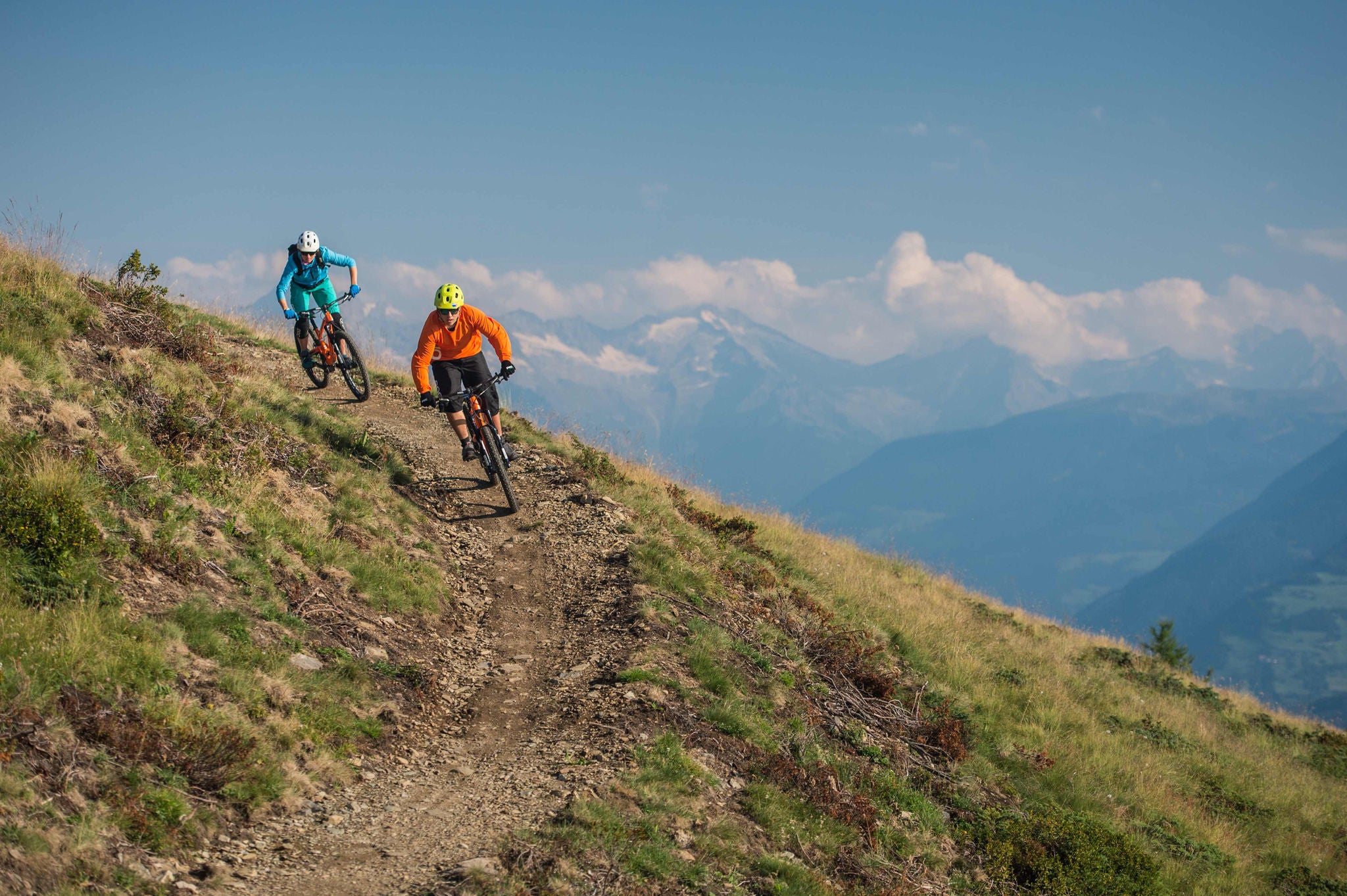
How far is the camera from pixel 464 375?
1295 cm

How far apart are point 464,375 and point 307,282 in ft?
16.5

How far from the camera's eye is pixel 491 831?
6.05 meters

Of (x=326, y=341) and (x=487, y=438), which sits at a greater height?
(x=326, y=341)

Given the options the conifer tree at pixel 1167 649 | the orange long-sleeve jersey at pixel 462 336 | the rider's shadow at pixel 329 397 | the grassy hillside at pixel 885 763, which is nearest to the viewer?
the grassy hillside at pixel 885 763

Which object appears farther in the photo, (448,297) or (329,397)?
(329,397)

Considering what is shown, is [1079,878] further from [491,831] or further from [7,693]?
[7,693]

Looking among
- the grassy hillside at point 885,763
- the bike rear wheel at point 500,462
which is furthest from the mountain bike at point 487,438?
the grassy hillside at point 885,763

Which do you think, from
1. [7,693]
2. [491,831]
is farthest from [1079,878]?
[7,693]

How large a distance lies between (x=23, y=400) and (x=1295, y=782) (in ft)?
71.5

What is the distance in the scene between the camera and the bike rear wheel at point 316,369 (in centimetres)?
1622

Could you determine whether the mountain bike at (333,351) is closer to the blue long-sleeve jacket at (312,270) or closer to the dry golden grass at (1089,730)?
the blue long-sleeve jacket at (312,270)

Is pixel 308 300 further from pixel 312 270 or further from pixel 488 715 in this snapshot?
pixel 488 715

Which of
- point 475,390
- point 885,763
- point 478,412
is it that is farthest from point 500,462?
point 885,763

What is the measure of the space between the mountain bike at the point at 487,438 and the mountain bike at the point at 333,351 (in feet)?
14.7
